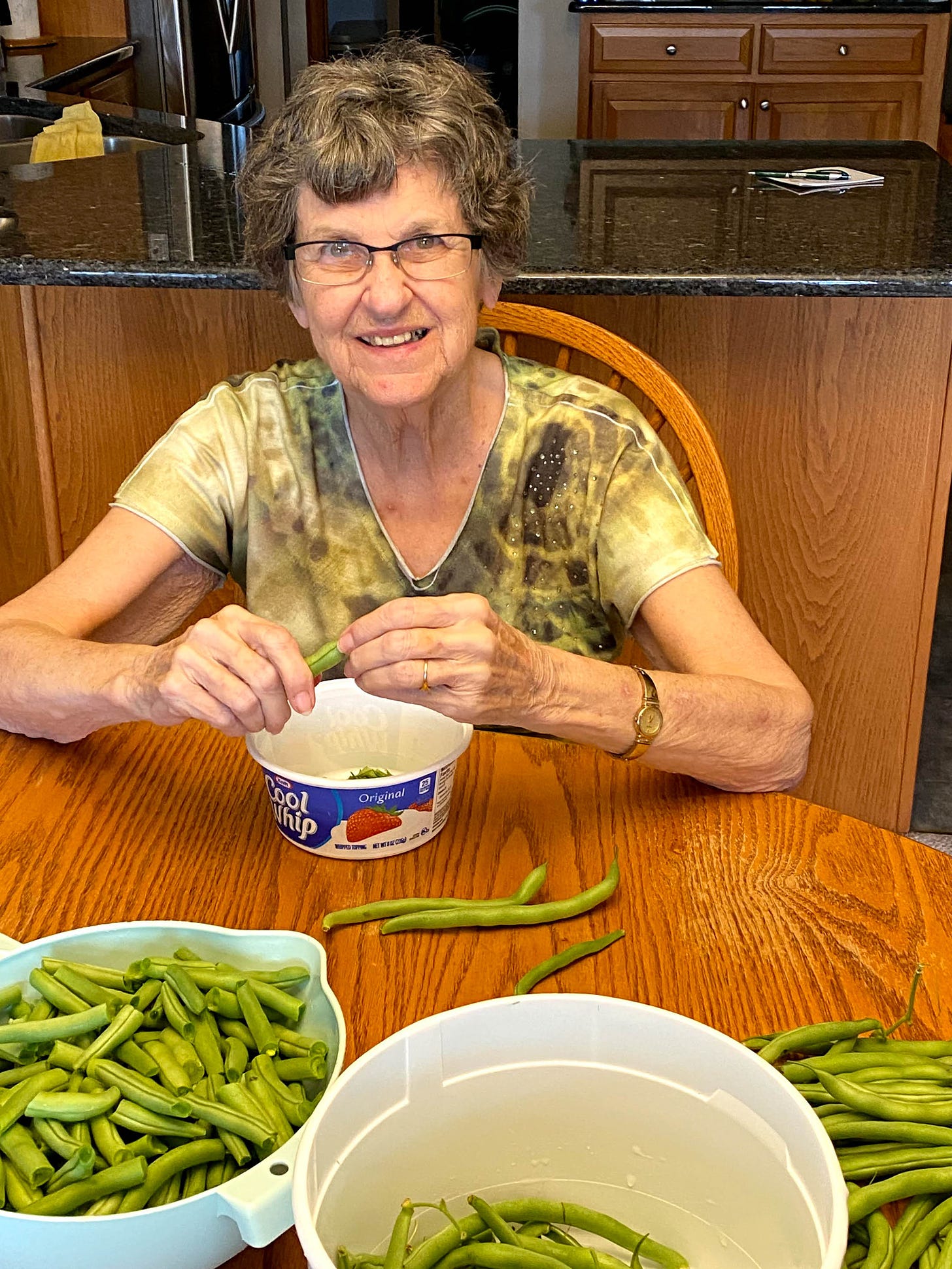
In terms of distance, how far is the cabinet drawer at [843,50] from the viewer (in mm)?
4953

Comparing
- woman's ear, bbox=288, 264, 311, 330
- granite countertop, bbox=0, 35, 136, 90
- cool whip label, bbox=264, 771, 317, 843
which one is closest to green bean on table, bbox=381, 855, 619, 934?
cool whip label, bbox=264, 771, 317, 843

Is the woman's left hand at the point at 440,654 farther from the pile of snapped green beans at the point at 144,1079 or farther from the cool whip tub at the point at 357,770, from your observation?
the pile of snapped green beans at the point at 144,1079

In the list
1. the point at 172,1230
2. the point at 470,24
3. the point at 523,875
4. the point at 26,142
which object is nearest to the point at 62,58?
the point at 26,142

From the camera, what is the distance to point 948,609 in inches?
156

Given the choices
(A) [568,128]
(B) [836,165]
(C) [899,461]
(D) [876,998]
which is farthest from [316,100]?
(A) [568,128]

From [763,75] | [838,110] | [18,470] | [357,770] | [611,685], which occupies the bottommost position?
[18,470]

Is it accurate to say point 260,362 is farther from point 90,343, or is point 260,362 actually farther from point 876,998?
point 876,998

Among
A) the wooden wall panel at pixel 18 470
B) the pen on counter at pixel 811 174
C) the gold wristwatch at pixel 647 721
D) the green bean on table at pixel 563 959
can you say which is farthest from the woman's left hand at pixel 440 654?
the pen on counter at pixel 811 174

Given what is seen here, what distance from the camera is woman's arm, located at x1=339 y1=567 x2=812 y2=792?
43.5 inches

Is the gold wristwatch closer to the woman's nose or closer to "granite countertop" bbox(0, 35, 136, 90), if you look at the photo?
the woman's nose

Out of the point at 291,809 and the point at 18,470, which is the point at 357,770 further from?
the point at 18,470

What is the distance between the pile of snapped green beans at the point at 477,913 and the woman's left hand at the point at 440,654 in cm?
17

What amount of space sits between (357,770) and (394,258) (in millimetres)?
523

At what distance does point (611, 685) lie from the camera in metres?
1.22
